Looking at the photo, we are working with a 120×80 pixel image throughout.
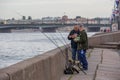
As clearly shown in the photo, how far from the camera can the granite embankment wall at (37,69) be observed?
6.00m

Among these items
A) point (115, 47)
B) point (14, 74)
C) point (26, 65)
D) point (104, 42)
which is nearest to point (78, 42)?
point (26, 65)

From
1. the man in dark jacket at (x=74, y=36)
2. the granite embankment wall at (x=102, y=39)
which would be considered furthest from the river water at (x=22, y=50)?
the granite embankment wall at (x=102, y=39)

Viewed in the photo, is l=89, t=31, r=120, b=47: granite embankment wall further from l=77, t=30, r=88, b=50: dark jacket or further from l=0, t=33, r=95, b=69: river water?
l=77, t=30, r=88, b=50: dark jacket

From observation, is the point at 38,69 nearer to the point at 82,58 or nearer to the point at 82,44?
the point at 82,44

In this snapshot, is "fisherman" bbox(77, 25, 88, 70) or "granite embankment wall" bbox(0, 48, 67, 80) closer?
"granite embankment wall" bbox(0, 48, 67, 80)

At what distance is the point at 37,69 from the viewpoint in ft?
24.6

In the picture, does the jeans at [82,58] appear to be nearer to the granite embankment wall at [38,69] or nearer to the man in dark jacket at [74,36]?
the man in dark jacket at [74,36]

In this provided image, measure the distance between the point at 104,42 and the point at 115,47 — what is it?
2753 millimetres

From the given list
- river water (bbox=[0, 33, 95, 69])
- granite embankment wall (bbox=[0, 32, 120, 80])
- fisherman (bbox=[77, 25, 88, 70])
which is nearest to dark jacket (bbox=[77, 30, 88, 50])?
fisherman (bbox=[77, 25, 88, 70])

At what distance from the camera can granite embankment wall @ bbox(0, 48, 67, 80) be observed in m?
6.00

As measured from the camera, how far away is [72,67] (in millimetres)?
11531

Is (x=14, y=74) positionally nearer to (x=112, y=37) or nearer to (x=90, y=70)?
(x=90, y=70)

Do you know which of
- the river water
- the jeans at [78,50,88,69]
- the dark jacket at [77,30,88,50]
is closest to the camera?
the dark jacket at [77,30,88,50]

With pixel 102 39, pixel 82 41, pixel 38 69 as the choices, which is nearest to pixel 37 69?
pixel 38 69
